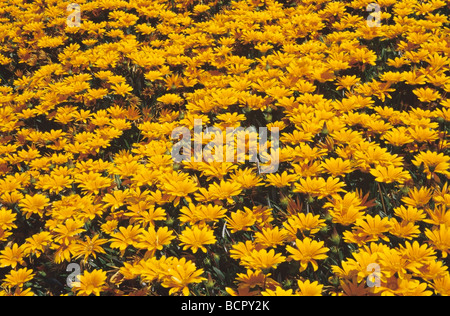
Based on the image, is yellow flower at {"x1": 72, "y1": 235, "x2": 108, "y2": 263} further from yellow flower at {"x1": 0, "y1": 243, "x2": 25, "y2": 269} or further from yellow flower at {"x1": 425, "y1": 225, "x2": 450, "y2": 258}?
yellow flower at {"x1": 425, "y1": 225, "x2": 450, "y2": 258}

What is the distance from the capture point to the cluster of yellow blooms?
1.87 meters

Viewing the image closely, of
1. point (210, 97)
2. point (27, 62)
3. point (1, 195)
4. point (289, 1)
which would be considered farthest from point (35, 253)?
point (289, 1)

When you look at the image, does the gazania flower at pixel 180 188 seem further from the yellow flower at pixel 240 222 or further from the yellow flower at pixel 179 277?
the yellow flower at pixel 179 277

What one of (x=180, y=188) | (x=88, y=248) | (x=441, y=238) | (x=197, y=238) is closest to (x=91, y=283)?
(x=88, y=248)

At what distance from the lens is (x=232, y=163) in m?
2.41

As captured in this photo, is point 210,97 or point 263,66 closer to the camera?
point 210,97

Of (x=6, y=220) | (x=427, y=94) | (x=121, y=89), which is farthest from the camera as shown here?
(x=121, y=89)

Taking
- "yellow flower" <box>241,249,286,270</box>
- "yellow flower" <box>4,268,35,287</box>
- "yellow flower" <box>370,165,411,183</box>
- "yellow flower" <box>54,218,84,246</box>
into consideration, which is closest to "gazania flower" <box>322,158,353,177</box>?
"yellow flower" <box>370,165,411,183</box>

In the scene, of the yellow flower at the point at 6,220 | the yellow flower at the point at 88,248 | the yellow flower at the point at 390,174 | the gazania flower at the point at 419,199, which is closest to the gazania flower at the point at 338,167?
the yellow flower at the point at 390,174

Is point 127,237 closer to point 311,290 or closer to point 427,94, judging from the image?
point 311,290

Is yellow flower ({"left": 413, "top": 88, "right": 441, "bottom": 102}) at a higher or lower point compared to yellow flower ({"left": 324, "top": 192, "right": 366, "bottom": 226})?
higher
